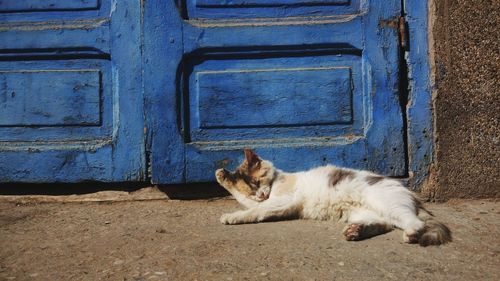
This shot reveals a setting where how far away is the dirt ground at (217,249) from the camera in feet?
7.28

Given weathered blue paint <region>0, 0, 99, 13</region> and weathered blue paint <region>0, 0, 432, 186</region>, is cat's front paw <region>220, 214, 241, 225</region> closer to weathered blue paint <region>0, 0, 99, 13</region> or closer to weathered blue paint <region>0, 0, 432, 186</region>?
weathered blue paint <region>0, 0, 432, 186</region>

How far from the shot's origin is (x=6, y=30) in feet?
12.2

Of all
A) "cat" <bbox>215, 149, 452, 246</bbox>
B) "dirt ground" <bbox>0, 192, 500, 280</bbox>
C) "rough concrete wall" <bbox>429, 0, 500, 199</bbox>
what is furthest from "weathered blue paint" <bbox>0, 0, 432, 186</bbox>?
"dirt ground" <bbox>0, 192, 500, 280</bbox>

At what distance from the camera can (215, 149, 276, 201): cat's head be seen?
3.46 meters

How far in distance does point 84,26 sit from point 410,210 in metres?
2.72

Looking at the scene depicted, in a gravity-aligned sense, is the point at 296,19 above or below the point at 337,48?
above

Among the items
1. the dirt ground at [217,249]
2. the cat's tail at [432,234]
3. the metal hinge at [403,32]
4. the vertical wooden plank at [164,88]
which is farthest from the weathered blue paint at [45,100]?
the cat's tail at [432,234]

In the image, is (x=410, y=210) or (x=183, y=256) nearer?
(x=183, y=256)

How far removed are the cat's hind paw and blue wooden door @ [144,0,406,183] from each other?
99 centimetres

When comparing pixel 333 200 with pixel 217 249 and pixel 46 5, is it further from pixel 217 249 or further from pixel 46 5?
pixel 46 5

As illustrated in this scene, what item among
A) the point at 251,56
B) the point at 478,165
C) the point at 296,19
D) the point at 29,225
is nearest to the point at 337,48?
the point at 296,19

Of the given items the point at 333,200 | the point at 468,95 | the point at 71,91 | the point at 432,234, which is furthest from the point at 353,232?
the point at 71,91

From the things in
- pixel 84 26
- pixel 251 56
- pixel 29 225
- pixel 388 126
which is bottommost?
pixel 29 225

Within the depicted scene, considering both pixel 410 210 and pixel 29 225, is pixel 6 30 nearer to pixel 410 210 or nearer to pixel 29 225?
pixel 29 225
